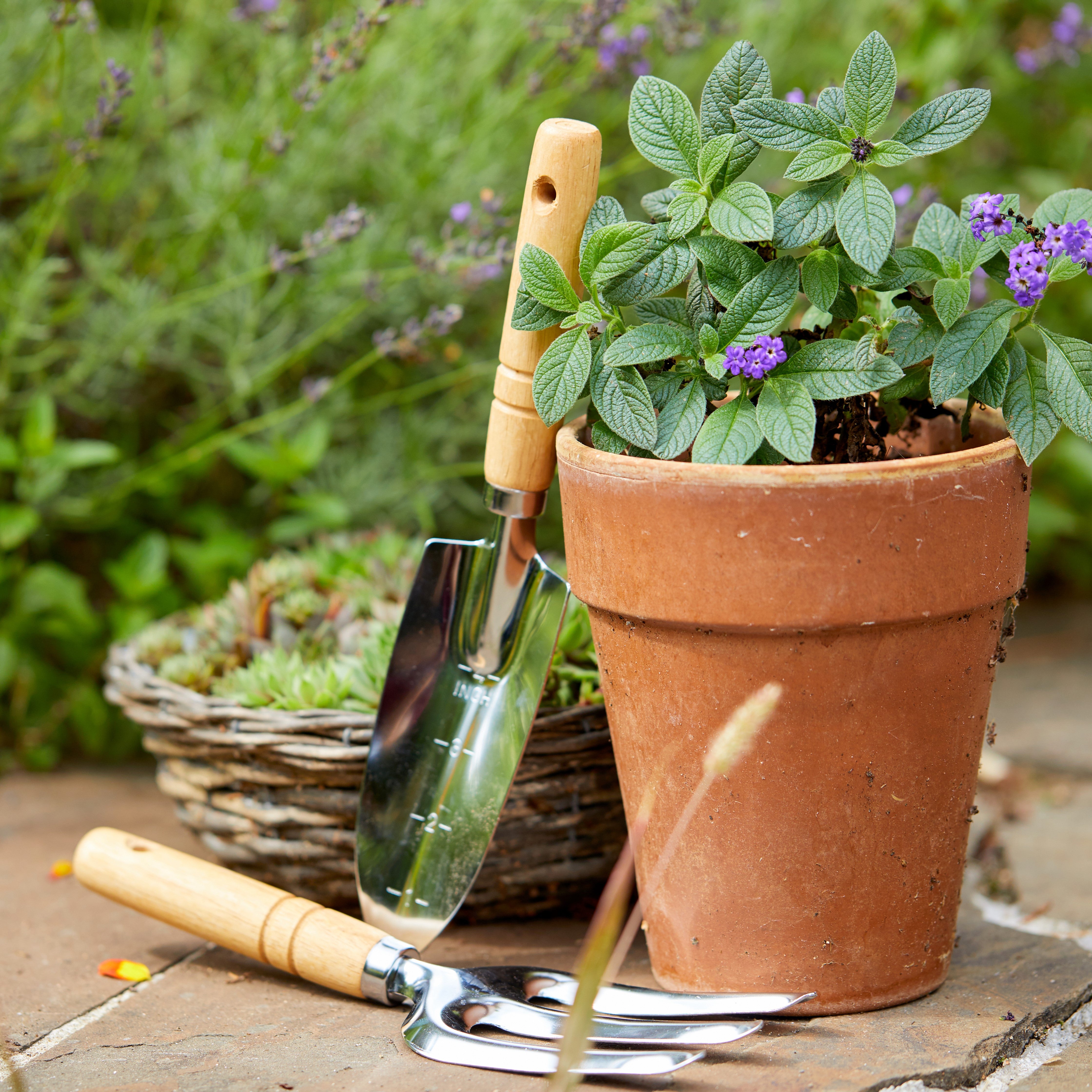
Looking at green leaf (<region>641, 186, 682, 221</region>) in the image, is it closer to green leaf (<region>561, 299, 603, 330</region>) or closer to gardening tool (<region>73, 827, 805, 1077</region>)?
green leaf (<region>561, 299, 603, 330</region>)

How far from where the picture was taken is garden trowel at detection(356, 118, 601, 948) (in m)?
0.99

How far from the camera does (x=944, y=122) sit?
863mm

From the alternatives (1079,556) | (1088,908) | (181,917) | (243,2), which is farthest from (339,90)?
(1079,556)

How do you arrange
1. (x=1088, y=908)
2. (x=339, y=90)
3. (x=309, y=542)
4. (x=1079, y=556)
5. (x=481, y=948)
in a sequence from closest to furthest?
(x=481, y=948) < (x=1088, y=908) < (x=339, y=90) < (x=309, y=542) < (x=1079, y=556)

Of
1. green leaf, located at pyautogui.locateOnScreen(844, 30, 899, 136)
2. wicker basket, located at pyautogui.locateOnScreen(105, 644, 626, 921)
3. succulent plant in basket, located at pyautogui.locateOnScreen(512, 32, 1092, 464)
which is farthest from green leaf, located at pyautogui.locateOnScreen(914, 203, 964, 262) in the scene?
wicker basket, located at pyautogui.locateOnScreen(105, 644, 626, 921)

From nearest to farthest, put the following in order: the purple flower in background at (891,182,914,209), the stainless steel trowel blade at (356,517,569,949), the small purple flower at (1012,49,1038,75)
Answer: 1. the stainless steel trowel blade at (356,517,569,949)
2. the purple flower in background at (891,182,914,209)
3. the small purple flower at (1012,49,1038,75)

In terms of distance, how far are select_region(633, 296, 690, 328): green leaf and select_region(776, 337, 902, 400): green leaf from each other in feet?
0.33

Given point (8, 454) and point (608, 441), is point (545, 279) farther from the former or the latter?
point (8, 454)

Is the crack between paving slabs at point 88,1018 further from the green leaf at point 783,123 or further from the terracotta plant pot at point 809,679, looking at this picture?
the green leaf at point 783,123

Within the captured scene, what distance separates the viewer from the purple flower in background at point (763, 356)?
87 cm

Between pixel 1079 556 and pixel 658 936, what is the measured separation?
6.52 feet

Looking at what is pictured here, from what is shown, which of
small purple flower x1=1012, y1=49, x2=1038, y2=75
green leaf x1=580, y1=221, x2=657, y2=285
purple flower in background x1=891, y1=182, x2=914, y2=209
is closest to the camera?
green leaf x1=580, y1=221, x2=657, y2=285

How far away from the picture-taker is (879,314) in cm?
100

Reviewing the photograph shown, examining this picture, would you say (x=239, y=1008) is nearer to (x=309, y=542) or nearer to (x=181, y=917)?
(x=181, y=917)
